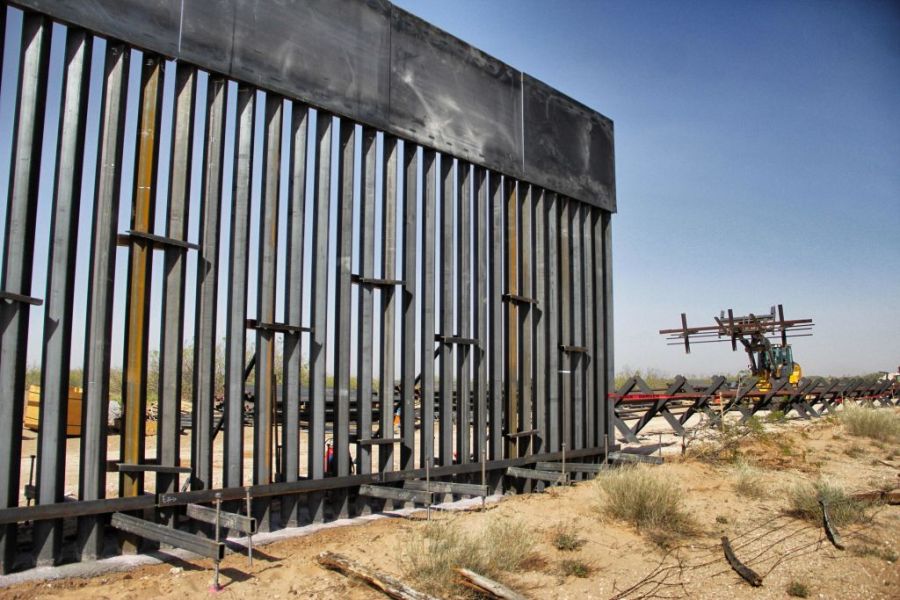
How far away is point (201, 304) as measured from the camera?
6902 millimetres

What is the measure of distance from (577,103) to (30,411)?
14.3 m

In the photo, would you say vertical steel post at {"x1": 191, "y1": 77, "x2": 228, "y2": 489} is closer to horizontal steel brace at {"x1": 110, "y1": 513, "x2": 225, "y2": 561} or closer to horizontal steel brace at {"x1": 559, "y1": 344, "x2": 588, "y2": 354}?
horizontal steel brace at {"x1": 110, "y1": 513, "x2": 225, "y2": 561}

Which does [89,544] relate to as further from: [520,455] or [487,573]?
[520,455]

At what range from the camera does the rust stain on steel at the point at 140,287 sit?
6.37 meters

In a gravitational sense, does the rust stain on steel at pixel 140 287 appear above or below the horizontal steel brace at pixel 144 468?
above

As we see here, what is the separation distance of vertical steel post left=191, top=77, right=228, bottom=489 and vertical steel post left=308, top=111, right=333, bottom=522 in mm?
1131

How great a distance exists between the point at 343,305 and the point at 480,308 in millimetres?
2431

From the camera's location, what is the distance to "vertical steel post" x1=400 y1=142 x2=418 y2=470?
341 inches

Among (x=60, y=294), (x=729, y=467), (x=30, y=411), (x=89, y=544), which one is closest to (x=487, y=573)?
(x=89, y=544)

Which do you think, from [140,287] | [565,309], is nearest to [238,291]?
[140,287]

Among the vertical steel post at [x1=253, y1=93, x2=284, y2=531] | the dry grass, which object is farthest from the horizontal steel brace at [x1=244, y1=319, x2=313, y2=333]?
the dry grass

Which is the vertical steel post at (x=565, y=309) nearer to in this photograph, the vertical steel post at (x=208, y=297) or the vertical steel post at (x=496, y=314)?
the vertical steel post at (x=496, y=314)

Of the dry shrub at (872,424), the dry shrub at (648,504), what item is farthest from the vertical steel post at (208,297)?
the dry shrub at (872,424)

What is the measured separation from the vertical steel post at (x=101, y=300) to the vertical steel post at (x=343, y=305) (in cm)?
246
